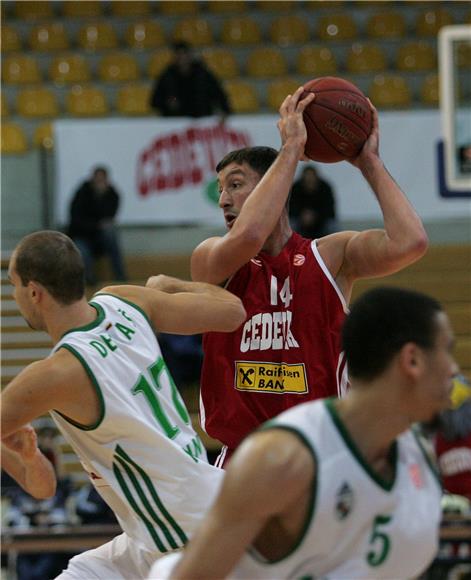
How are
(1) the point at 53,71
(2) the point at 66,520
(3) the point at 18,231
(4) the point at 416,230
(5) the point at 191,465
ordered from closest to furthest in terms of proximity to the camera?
(5) the point at 191,465 < (4) the point at 416,230 < (2) the point at 66,520 < (3) the point at 18,231 < (1) the point at 53,71

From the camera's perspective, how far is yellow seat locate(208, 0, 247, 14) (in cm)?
1465

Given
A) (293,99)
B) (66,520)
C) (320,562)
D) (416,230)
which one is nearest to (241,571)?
(320,562)

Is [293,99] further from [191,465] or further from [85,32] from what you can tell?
[85,32]

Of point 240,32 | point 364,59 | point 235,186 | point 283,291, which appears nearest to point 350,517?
point 283,291

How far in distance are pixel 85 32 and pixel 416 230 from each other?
11205 millimetres

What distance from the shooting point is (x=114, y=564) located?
388 cm

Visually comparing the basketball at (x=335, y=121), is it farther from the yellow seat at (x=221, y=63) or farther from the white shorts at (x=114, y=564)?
the yellow seat at (x=221, y=63)

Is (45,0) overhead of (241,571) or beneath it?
overhead

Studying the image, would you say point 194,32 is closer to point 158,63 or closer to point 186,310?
point 158,63

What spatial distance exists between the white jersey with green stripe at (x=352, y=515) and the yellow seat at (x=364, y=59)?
38.2ft

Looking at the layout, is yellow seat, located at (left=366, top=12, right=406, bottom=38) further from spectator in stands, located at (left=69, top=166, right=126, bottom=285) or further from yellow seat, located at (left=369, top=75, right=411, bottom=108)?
spectator in stands, located at (left=69, top=166, right=126, bottom=285)

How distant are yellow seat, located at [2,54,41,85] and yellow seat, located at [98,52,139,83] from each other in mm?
798

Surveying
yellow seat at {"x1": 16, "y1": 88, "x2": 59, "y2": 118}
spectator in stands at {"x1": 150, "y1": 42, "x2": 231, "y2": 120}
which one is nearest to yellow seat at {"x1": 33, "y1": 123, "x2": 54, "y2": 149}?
yellow seat at {"x1": 16, "y1": 88, "x2": 59, "y2": 118}

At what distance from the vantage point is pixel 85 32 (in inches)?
571
